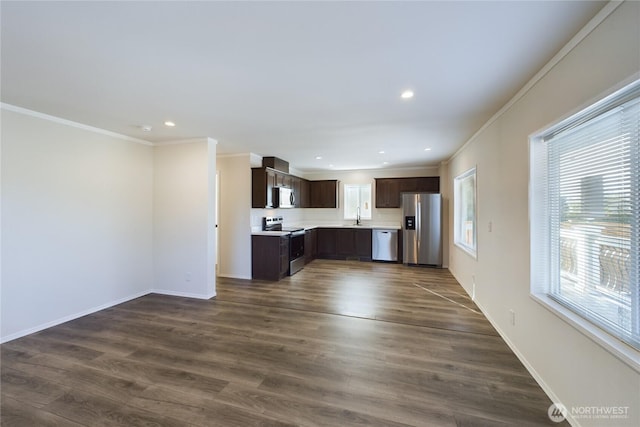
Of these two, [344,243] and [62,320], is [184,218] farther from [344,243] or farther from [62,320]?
[344,243]

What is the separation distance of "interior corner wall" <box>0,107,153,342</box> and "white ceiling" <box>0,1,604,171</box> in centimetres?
40

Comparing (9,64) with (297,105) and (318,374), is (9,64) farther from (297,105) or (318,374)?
(318,374)

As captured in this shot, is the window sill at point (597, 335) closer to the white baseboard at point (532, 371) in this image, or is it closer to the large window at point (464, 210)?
the white baseboard at point (532, 371)

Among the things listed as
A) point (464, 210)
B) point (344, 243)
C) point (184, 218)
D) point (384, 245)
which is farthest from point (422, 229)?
point (184, 218)

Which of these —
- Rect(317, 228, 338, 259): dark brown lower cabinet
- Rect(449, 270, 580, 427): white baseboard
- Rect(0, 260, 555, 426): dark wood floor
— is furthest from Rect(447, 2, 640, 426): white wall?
Rect(317, 228, 338, 259): dark brown lower cabinet

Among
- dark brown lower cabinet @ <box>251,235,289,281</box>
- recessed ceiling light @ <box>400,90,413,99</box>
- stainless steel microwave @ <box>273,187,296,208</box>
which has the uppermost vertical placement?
recessed ceiling light @ <box>400,90,413,99</box>

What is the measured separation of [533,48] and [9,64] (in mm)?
3870

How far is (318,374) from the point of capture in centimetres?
218

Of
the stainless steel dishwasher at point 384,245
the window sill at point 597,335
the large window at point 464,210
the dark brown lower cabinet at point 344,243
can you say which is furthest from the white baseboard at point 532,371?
the dark brown lower cabinet at point 344,243

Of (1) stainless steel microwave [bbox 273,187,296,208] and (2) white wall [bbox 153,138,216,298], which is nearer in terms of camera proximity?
(2) white wall [bbox 153,138,216,298]

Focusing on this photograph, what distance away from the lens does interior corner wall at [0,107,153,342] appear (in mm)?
2795

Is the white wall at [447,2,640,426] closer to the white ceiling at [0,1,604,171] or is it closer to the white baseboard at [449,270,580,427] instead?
the white baseboard at [449,270,580,427]

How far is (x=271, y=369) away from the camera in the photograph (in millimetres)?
2250

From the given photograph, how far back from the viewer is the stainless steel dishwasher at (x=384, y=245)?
6.60m
